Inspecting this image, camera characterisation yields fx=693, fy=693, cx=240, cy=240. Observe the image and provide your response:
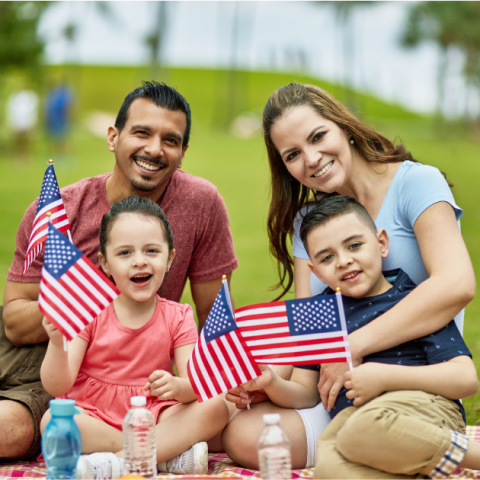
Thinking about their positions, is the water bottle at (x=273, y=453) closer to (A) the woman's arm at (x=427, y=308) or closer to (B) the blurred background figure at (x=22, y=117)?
(A) the woman's arm at (x=427, y=308)

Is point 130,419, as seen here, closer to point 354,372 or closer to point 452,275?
point 354,372

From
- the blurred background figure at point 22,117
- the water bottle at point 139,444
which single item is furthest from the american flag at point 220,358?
the blurred background figure at point 22,117

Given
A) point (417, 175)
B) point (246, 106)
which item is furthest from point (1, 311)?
point (246, 106)

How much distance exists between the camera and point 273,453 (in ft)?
9.02

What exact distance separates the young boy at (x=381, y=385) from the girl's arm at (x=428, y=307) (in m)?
0.07

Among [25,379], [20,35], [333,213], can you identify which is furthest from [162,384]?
[20,35]

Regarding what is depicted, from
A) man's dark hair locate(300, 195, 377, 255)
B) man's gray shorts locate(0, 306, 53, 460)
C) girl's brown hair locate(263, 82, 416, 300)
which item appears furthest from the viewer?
girl's brown hair locate(263, 82, 416, 300)

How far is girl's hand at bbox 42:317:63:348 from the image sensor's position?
3020 millimetres

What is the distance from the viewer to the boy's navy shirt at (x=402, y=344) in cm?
312

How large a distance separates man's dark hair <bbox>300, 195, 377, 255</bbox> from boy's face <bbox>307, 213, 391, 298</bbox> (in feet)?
0.09

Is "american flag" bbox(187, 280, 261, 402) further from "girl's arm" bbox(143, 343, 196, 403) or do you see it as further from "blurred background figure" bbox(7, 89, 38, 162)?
"blurred background figure" bbox(7, 89, 38, 162)

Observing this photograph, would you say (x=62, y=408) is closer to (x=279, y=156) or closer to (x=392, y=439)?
(x=392, y=439)

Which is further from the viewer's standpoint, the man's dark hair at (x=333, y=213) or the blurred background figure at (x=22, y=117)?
the blurred background figure at (x=22, y=117)

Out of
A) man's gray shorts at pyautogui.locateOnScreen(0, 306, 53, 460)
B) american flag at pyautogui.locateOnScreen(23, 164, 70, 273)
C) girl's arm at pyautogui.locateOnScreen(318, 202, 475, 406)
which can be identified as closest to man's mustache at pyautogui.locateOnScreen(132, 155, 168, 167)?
american flag at pyautogui.locateOnScreen(23, 164, 70, 273)
